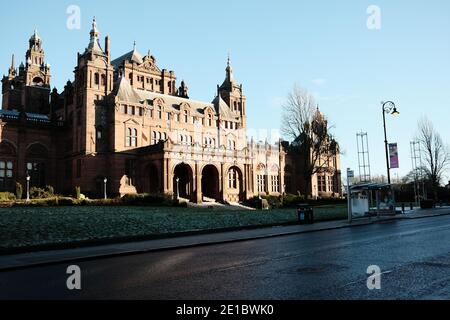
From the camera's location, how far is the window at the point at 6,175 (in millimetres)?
49219

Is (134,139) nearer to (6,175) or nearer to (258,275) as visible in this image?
(6,175)

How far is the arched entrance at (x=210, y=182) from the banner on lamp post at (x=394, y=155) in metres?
27.0

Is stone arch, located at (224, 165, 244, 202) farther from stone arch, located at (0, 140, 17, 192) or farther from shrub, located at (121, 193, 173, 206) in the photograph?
stone arch, located at (0, 140, 17, 192)

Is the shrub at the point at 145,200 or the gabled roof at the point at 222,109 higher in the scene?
the gabled roof at the point at 222,109

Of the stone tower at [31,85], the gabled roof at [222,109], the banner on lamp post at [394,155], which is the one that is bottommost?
the banner on lamp post at [394,155]

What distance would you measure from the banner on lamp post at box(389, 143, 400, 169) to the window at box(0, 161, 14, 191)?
144 feet

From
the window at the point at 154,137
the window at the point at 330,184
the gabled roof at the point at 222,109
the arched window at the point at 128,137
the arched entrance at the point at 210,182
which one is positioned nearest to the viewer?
the arched window at the point at 128,137

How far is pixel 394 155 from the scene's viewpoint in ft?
109

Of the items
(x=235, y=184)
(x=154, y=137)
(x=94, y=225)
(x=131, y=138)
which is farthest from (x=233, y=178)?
(x=94, y=225)

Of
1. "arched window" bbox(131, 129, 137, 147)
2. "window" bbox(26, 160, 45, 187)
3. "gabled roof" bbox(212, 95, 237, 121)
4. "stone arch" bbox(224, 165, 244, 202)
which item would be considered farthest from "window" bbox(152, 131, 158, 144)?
"window" bbox(26, 160, 45, 187)

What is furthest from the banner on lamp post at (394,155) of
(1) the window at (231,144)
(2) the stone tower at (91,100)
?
(1) the window at (231,144)

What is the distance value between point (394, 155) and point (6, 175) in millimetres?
44721

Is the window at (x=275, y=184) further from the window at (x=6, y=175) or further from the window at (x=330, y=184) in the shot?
the window at (x=6, y=175)

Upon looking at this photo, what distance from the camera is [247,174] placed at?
5928 centimetres
